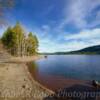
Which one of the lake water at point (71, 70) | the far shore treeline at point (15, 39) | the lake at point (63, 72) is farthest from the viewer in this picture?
the far shore treeline at point (15, 39)

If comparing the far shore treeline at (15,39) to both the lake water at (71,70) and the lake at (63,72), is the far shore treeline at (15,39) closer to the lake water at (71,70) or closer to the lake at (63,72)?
the lake water at (71,70)

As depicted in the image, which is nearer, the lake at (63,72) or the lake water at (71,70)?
the lake at (63,72)

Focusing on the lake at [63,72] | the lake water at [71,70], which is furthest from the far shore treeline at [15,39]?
the lake at [63,72]

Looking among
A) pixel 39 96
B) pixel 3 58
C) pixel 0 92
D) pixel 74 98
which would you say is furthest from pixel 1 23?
pixel 3 58

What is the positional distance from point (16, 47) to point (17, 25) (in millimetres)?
8492

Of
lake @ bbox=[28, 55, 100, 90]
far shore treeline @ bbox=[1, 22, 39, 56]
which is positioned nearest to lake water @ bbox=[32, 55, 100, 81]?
lake @ bbox=[28, 55, 100, 90]

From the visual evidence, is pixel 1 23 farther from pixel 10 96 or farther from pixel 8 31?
pixel 8 31

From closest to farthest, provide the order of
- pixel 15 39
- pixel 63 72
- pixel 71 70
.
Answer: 1. pixel 63 72
2. pixel 71 70
3. pixel 15 39

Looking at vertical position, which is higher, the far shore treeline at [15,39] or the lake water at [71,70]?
the far shore treeline at [15,39]

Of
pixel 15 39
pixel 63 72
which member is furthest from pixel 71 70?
pixel 15 39

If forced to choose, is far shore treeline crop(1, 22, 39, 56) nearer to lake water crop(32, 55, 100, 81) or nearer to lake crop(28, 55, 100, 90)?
lake water crop(32, 55, 100, 81)

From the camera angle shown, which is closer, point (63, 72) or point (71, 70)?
point (63, 72)

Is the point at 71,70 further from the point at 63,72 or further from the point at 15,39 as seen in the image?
the point at 15,39

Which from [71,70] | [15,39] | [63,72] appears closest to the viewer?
[63,72]
